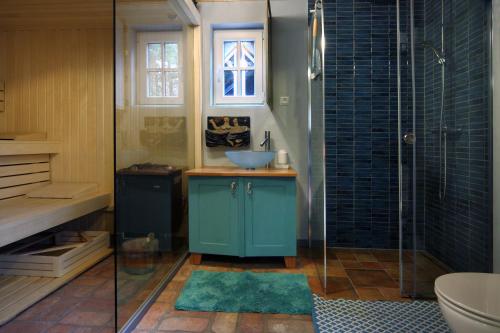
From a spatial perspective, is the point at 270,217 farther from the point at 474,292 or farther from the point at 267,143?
the point at 474,292

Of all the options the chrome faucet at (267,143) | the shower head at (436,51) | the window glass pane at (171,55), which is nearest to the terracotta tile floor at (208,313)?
the chrome faucet at (267,143)

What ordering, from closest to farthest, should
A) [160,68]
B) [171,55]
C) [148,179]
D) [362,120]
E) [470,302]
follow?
[470,302]
[148,179]
[160,68]
[171,55]
[362,120]

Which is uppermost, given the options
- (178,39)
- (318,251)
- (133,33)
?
(178,39)

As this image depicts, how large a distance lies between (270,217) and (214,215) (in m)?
0.45

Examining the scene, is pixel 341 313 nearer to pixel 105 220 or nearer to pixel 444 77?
pixel 444 77

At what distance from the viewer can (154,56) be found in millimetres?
2029

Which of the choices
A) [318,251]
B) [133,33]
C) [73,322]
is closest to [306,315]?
[318,251]

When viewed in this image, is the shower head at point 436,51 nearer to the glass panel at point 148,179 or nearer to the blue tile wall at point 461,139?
the blue tile wall at point 461,139

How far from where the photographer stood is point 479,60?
195 centimetres

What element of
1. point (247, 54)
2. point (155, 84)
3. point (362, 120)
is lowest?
point (362, 120)

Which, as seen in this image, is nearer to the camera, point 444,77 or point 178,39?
point 444,77

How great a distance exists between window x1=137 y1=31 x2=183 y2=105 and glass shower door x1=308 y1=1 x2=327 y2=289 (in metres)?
1.12

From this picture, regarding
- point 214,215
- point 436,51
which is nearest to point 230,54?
point 214,215

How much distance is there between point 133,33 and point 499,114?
7.49 feet
